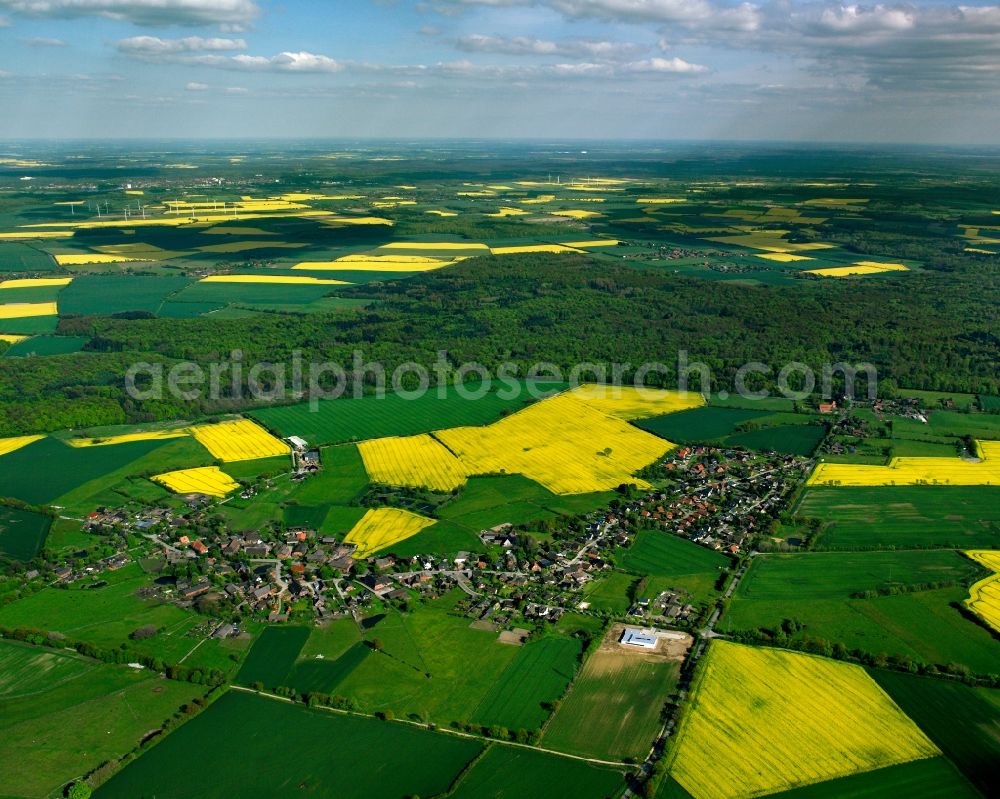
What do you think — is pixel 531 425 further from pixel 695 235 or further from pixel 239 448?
pixel 695 235

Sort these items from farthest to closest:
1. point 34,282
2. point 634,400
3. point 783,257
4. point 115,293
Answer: point 783,257 → point 34,282 → point 115,293 → point 634,400

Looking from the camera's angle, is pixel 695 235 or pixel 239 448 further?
pixel 695 235

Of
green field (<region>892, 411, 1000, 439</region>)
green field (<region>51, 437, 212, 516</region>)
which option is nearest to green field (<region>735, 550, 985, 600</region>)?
green field (<region>892, 411, 1000, 439</region>)

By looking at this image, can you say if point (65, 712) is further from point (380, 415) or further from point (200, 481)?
point (380, 415)

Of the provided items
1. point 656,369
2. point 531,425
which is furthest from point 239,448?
point 656,369

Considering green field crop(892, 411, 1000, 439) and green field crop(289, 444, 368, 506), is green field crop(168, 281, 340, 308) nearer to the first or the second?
green field crop(289, 444, 368, 506)

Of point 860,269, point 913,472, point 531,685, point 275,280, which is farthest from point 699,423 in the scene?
point 860,269
